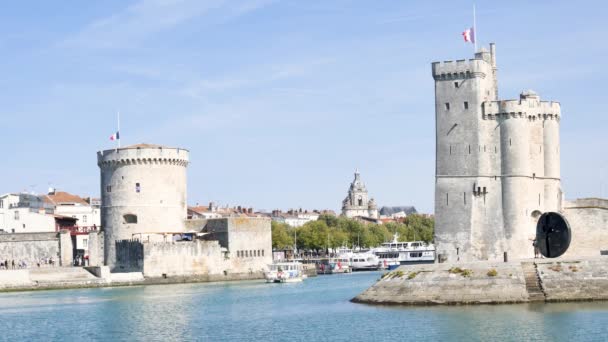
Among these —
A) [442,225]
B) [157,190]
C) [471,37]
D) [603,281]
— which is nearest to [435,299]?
[603,281]

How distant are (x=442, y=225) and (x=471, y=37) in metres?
9.61

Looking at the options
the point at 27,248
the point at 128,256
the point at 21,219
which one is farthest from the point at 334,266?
the point at 27,248

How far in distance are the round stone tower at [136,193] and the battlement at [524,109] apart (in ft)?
91.3

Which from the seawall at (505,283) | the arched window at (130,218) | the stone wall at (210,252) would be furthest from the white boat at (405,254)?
the seawall at (505,283)

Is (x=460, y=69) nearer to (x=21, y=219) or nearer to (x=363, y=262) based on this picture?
(x=21, y=219)

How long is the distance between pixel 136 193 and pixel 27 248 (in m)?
8.08

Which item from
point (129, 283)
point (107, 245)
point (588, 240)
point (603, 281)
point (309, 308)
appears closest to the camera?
A: point (603, 281)

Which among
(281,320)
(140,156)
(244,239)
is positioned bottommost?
(281,320)

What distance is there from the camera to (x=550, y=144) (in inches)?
2306

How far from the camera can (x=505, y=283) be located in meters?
42.6

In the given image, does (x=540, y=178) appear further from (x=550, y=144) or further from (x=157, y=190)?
(x=157, y=190)

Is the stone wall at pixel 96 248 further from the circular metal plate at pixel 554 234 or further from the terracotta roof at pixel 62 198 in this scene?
the circular metal plate at pixel 554 234

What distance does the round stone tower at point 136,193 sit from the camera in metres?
76.8

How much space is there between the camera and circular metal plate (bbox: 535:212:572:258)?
45.4 metres
